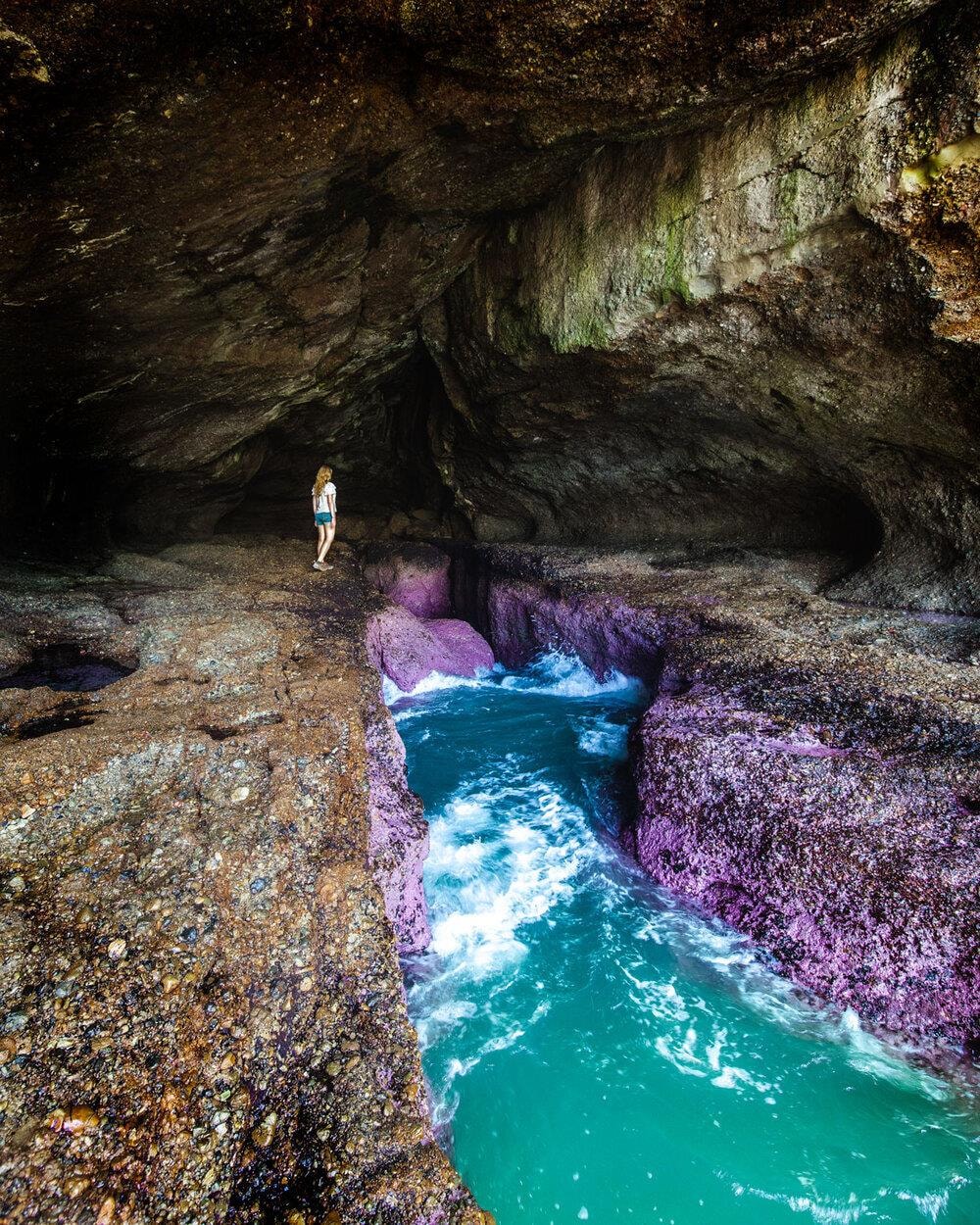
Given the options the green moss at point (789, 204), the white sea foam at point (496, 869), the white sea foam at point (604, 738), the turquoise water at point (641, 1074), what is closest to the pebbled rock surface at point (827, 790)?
the turquoise water at point (641, 1074)

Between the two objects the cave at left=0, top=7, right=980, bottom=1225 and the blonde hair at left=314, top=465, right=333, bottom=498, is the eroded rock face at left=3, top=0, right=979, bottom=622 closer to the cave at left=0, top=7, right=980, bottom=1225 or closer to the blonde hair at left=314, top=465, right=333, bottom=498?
the cave at left=0, top=7, right=980, bottom=1225

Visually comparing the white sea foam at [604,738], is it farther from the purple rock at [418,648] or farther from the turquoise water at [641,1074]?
the purple rock at [418,648]

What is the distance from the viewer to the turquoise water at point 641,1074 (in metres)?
3.44

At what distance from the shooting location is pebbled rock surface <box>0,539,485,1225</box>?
2.60 metres

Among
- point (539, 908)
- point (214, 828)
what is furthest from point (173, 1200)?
point (539, 908)

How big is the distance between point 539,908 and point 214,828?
2.66m

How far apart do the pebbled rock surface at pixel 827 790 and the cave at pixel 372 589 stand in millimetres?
33

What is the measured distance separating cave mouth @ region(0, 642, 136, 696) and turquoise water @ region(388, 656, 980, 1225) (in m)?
3.72

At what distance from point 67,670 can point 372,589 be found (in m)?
5.51

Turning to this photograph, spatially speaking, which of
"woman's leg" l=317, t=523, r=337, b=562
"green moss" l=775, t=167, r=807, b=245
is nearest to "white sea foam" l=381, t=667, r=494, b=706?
"woman's leg" l=317, t=523, r=337, b=562

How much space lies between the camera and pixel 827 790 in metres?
4.89

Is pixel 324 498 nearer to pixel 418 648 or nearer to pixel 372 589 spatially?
pixel 372 589

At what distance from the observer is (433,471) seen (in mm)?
14664

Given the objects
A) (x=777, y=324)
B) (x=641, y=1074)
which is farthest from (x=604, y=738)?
(x=777, y=324)
